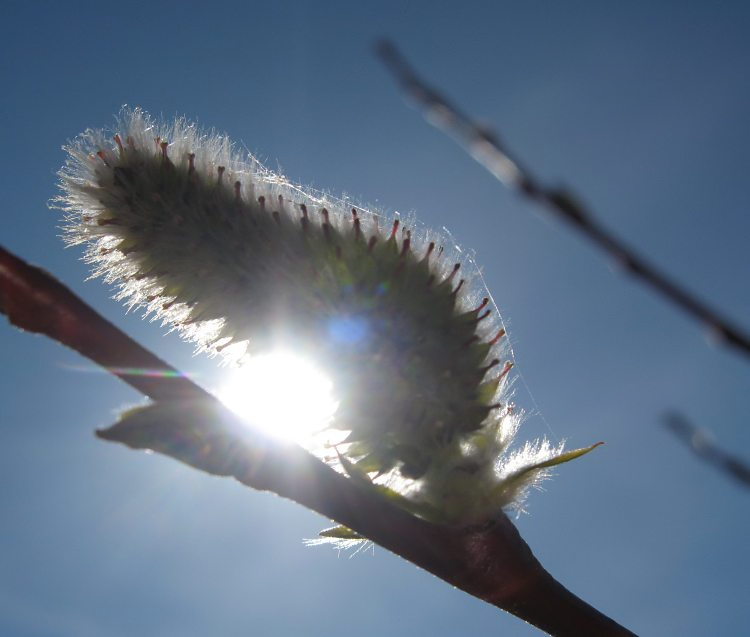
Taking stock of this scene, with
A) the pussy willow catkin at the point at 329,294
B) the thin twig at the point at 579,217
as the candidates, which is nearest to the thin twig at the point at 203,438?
the pussy willow catkin at the point at 329,294

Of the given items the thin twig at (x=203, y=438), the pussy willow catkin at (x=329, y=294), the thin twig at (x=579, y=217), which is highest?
the pussy willow catkin at (x=329, y=294)

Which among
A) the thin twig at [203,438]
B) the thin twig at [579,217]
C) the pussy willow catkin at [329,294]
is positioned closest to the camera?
the thin twig at [579,217]

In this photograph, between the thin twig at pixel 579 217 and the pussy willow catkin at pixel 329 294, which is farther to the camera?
the pussy willow catkin at pixel 329 294

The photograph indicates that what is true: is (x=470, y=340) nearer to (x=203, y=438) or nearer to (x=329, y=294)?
(x=329, y=294)

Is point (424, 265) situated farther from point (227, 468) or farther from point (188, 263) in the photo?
point (227, 468)

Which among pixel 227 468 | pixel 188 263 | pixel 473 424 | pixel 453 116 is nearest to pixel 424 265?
pixel 473 424

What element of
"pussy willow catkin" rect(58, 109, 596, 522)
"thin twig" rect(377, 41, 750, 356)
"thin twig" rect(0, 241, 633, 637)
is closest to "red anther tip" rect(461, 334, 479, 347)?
"pussy willow catkin" rect(58, 109, 596, 522)

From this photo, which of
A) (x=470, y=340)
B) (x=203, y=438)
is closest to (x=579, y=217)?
(x=203, y=438)

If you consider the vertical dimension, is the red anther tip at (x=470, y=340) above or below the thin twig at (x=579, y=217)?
above

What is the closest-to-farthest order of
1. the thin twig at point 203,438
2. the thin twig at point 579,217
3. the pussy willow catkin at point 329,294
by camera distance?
1. the thin twig at point 579,217
2. the thin twig at point 203,438
3. the pussy willow catkin at point 329,294

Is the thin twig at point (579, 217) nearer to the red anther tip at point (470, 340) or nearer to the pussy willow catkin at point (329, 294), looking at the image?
the pussy willow catkin at point (329, 294)
